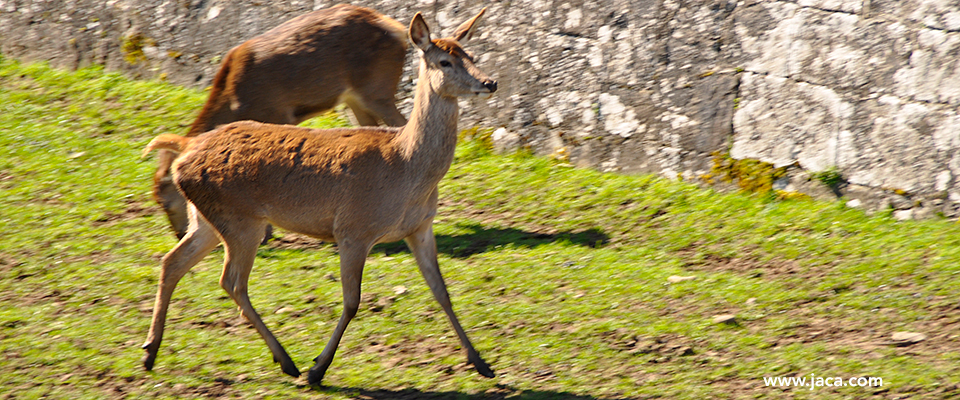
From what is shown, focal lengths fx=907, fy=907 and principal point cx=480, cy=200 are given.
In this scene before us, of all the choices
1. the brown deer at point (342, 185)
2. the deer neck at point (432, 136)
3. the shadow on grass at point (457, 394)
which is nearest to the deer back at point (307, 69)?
the brown deer at point (342, 185)

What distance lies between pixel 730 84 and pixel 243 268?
3873mm

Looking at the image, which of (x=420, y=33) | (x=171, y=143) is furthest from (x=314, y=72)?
(x=420, y=33)

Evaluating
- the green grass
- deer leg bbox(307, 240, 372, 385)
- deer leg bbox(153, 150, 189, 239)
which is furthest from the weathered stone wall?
deer leg bbox(307, 240, 372, 385)

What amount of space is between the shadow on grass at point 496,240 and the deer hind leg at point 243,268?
180 centimetres

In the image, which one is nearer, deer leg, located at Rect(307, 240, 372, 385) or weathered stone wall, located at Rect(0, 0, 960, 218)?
deer leg, located at Rect(307, 240, 372, 385)

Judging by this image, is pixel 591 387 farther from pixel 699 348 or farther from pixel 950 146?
pixel 950 146

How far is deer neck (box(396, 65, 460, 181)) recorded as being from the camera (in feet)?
15.6

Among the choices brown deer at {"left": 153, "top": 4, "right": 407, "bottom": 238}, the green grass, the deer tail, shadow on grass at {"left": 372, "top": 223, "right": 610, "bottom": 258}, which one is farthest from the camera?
brown deer at {"left": 153, "top": 4, "right": 407, "bottom": 238}

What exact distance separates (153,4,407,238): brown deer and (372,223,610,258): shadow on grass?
110cm

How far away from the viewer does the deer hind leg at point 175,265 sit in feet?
16.3

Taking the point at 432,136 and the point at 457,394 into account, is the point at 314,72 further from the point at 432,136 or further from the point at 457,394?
the point at 457,394

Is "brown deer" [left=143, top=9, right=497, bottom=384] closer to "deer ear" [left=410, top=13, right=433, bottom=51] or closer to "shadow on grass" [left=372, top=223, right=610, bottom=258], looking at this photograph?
"deer ear" [left=410, top=13, right=433, bottom=51]

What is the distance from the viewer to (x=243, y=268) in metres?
4.84

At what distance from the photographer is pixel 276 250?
6.68 m
